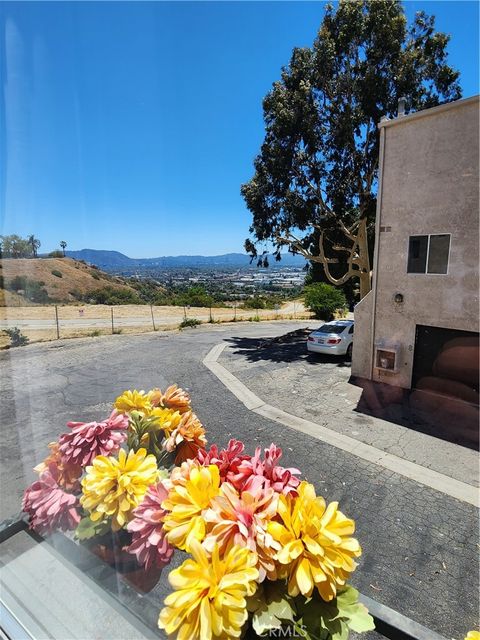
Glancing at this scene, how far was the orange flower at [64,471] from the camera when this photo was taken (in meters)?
1.16

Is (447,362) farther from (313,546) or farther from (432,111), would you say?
(313,546)

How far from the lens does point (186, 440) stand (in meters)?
1.34

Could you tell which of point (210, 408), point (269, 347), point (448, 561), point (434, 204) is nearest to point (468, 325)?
point (434, 204)

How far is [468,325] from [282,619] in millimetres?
7487

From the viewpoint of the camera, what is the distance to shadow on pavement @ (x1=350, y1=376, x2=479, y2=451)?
6148 mm

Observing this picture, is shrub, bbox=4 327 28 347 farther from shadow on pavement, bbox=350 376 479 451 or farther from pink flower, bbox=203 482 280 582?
pink flower, bbox=203 482 280 582

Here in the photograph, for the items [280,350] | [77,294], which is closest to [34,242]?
[280,350]

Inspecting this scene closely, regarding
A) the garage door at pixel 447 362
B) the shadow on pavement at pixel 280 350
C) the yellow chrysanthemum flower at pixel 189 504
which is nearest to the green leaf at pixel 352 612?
the yellow chrysanthemum flower at pixel 189 504

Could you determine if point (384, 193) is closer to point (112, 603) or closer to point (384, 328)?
point (384, 328)

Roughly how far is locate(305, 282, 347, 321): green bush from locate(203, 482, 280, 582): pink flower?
64.0 feet

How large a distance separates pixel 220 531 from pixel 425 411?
733 cm

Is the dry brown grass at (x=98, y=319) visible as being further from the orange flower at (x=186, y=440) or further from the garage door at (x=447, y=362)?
the garage door at (x=447, y=362)

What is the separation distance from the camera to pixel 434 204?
23.7ft

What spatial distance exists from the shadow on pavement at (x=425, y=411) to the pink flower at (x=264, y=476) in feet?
19.9
